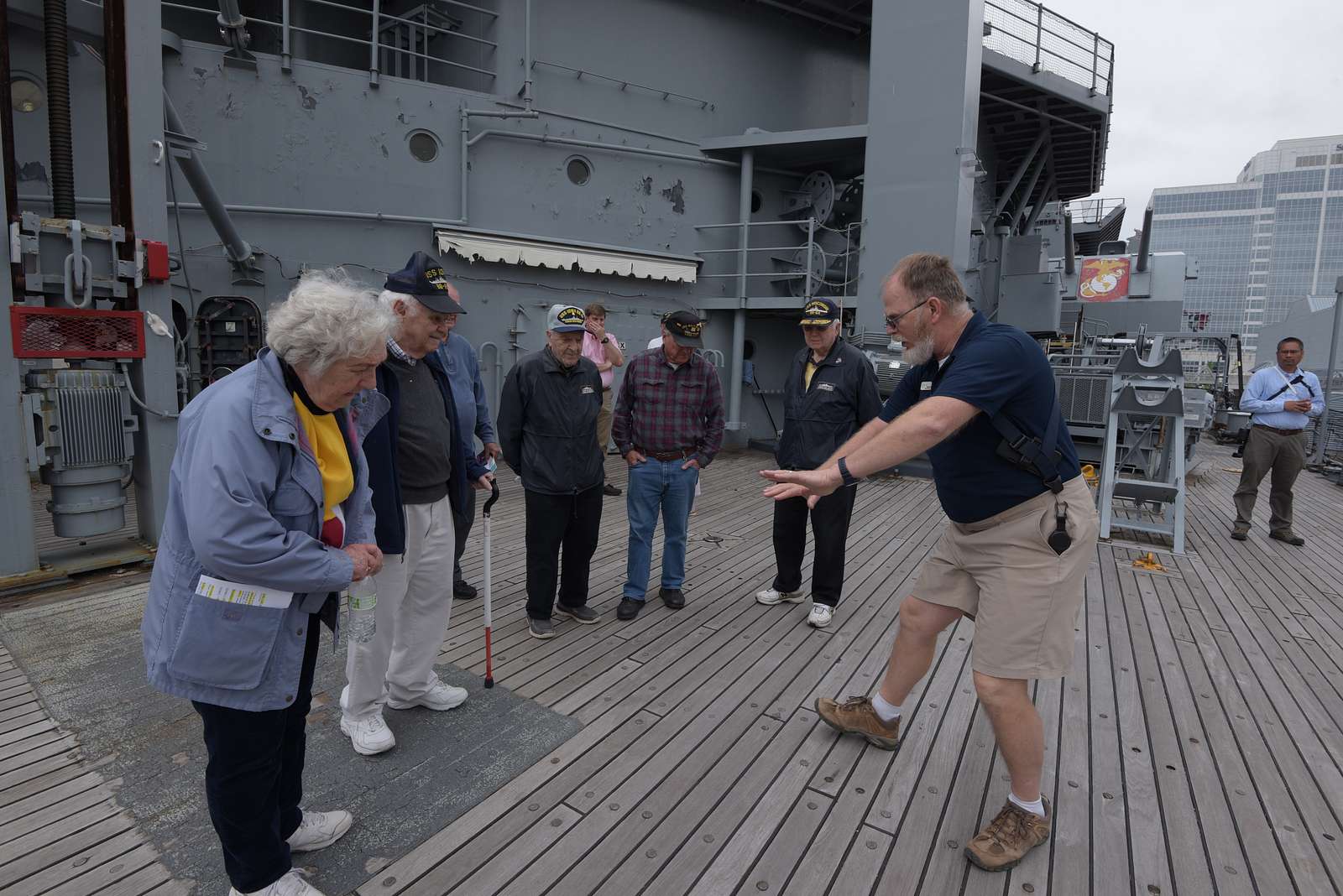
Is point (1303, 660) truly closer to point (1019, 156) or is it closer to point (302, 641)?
point (302, 641)

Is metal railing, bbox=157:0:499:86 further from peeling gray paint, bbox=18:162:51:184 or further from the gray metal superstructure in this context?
peeling gray paint, bbox=18:162:51:184

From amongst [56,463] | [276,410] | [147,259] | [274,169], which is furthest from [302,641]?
[274,169]

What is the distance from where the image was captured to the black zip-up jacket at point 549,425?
147 inches

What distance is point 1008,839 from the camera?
2223mm

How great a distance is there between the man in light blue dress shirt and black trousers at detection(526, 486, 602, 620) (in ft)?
18.8

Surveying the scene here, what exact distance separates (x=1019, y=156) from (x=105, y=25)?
15.4 meters

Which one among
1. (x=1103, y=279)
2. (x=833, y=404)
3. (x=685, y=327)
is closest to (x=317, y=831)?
(x=685, y=327)

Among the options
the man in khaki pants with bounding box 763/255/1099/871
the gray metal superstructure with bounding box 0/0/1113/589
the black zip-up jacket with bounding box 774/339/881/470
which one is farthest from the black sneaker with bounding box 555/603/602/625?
the gray metal superstructure with bounding box 0/0/1113/589

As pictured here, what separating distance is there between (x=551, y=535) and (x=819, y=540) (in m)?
1.55

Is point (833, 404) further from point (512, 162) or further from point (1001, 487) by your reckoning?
point (512, 162)

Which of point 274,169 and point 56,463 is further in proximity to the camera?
point 274,169

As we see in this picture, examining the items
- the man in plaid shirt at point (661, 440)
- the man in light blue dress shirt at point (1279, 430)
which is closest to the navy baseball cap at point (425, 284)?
the man in plaid shirt at point (661, 440)

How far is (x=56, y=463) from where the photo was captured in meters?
4.26

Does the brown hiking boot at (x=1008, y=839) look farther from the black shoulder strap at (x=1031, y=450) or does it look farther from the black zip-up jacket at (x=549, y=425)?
the black zip-up jacket at (x=549, y=425)
